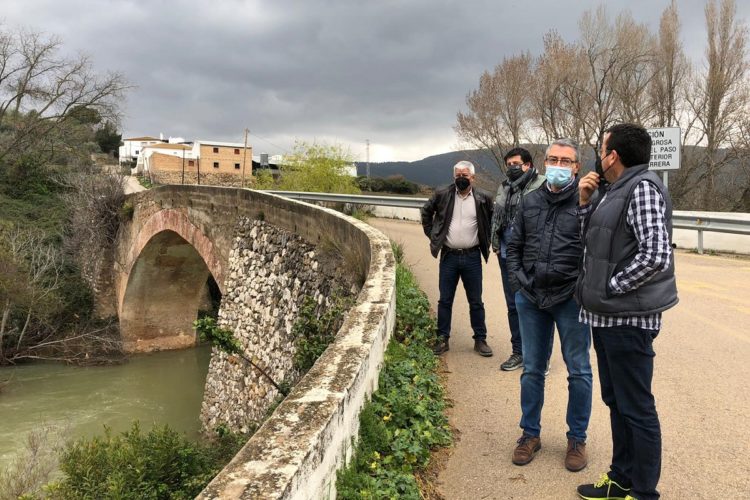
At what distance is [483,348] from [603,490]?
2255mm

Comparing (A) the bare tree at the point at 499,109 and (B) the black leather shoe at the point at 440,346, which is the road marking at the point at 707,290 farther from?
(A) the bare tree at the point at 499,109

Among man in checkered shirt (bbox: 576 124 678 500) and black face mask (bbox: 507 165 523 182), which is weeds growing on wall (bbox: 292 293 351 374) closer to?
black face mask (bbox: 507 165 523 182)

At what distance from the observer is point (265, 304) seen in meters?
8.44

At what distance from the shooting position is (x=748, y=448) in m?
2.96

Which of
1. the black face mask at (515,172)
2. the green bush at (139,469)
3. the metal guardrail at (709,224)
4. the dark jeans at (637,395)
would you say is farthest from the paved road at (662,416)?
the metal guardrail at (709,224)

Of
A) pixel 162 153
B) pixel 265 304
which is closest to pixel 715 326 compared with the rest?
pixel 265 304

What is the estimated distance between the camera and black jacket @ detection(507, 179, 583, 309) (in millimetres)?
2910

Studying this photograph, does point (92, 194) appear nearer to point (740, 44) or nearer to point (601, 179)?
point (601, 179)

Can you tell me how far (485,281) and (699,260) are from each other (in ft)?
13.8

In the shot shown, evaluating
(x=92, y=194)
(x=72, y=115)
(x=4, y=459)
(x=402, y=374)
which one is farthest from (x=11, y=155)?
(x=402, y=374)

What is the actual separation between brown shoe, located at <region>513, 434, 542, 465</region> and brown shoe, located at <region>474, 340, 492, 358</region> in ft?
5.60

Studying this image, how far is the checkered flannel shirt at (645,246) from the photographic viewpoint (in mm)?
2209

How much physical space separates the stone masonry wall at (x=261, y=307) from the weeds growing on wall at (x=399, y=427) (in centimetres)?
159

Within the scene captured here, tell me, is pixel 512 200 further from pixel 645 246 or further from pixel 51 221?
pixel 51 221
